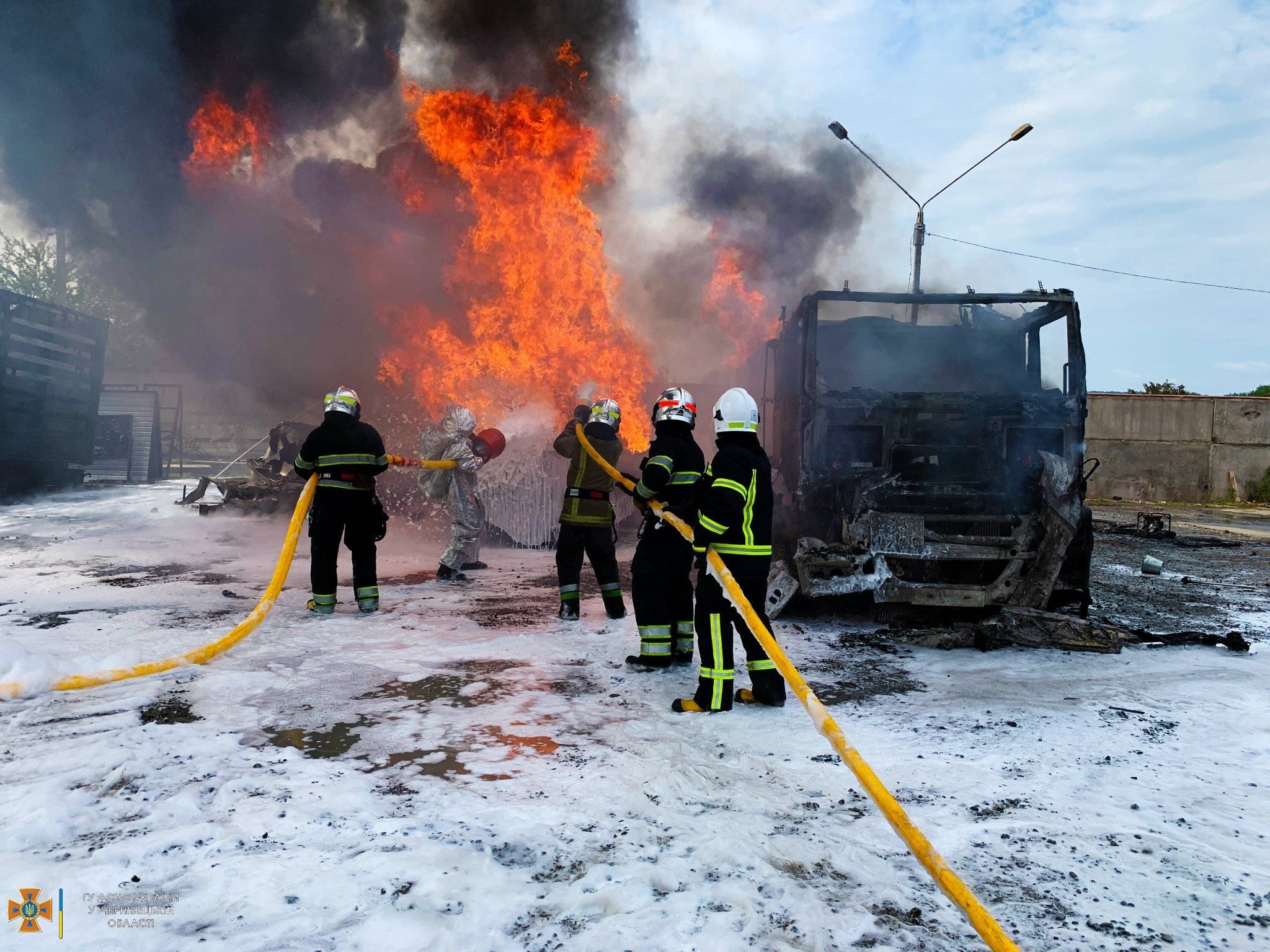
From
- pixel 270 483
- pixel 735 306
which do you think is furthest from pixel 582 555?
pixel 735 306

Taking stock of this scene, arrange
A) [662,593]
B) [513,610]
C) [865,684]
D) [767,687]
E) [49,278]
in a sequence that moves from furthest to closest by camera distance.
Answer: [49,278] < [513,610] < [662,593] < [865,684] < [767,687]

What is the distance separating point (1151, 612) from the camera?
6.92 meters

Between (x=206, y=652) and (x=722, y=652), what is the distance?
10.3 feet

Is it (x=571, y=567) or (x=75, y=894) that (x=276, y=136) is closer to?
(x=571, y=567)

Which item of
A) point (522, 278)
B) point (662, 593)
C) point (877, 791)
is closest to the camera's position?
point (877, 791)

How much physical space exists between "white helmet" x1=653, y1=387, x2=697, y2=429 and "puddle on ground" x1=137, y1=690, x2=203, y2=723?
3102 millimetres

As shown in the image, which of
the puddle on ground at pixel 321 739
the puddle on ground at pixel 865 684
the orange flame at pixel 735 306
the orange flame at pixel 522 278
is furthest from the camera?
the orange flame at pixel 735 306

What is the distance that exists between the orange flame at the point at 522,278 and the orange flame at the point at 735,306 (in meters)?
4.36

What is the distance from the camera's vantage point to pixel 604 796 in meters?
3.05

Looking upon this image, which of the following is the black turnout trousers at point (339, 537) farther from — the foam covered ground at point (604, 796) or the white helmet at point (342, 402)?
the foam covered ground at point (604, 796)

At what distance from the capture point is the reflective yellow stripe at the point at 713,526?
4.19 meters

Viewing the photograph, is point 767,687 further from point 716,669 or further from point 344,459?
point 344,459

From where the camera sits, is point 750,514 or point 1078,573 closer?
point 750,514

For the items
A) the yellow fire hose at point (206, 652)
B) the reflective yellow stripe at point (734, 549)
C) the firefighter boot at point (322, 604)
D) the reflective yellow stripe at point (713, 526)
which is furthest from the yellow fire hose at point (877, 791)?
the firefighter boot at point (322, 604)
